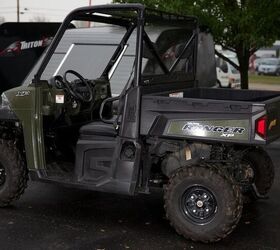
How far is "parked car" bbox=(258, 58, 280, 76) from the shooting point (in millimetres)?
42031

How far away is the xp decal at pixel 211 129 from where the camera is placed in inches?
185

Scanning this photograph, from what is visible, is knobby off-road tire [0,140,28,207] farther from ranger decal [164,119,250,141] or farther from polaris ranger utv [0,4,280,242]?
ranger decal [164,119,250,141]

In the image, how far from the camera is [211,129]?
189 inches

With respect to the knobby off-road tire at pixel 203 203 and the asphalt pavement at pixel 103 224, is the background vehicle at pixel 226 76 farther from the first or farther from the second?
the knobby off-road tire at pixel 203 203

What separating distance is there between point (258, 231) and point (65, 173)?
1.94 m

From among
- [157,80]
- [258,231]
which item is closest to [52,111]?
[157,80]

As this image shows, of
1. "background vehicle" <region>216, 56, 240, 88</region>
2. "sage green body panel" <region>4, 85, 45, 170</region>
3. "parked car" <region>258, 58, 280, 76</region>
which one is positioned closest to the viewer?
"sage green body panel" <region>4, 85, 45, 170</region>

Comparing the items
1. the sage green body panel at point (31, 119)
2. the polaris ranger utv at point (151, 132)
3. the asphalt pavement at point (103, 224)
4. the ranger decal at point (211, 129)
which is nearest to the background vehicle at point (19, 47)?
the asphalt pavement at point (103, 224)

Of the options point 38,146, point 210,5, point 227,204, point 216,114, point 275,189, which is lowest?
point 275,189

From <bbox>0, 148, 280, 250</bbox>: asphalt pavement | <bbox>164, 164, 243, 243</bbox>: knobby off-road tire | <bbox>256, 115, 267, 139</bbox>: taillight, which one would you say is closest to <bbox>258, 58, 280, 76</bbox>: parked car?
<bbox>0, 148, 280, 250</bbox>: asphalt pavement

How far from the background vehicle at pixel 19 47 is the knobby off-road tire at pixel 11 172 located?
4271 mm

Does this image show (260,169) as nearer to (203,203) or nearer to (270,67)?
(203,203)

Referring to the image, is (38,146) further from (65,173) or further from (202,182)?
(202,182)

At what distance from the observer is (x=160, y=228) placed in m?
5.33
